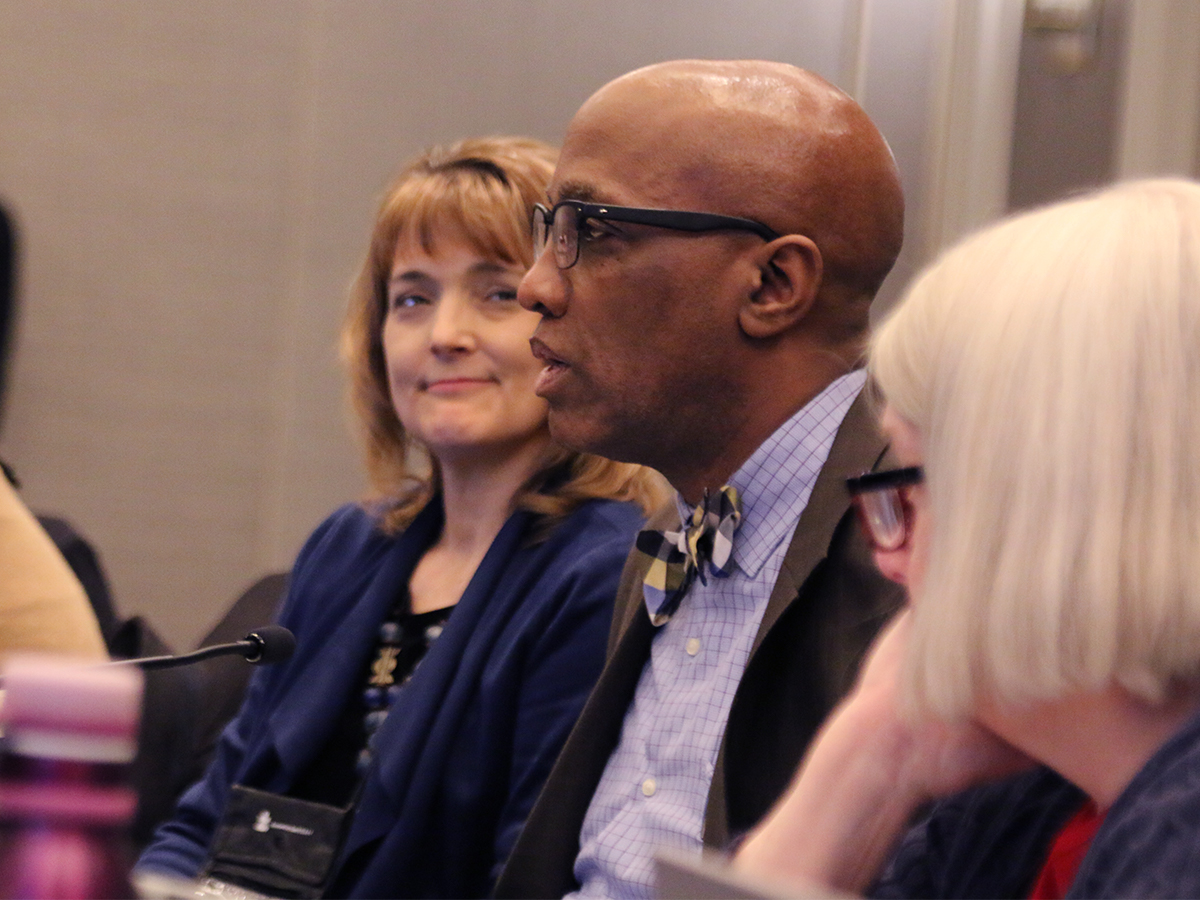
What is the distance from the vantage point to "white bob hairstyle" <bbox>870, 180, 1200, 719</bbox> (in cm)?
87

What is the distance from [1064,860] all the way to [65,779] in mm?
708

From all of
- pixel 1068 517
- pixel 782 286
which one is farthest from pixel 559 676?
pixel 1068 517

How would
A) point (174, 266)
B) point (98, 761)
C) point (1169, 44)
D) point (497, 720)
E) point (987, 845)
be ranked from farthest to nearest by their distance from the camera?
point (174, 266)
point (1169, 44)
point (497, 720)
point (987, 845)
point (98, 761)

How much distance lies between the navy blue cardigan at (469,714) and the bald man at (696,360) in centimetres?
27

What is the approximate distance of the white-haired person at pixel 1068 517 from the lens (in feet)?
2.85

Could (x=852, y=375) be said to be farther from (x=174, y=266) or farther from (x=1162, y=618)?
(x=174, y=266)

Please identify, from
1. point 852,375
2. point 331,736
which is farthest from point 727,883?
point 331,736

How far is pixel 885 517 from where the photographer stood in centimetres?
112

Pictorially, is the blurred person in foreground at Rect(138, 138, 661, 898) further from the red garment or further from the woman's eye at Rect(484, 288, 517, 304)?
the red garment

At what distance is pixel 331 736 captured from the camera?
6.81 feet

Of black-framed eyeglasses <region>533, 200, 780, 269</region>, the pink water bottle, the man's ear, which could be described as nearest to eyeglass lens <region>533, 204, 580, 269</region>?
black-framed eyeglasses <region>533, 200, 780, 269</region>

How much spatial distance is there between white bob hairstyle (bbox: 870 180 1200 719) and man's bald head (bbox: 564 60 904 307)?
2.08 feet

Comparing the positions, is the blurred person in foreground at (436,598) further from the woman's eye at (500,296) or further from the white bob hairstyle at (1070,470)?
the white bob hairstyle at (1070,470)

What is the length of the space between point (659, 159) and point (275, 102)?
2.26 metres
